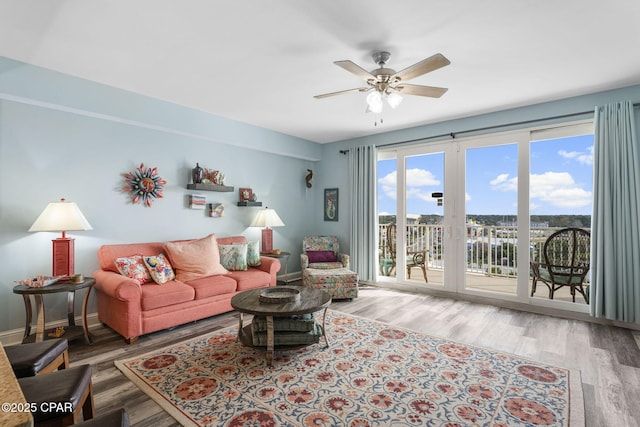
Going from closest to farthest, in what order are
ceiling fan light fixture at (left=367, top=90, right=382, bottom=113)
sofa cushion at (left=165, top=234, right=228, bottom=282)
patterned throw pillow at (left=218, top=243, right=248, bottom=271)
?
ceiling fan light fixture at (left=367, top=90, right=382, bottom=113) → sofa cushion at (left=165, top=234, right=228, bottom=282) → patterned throw pillow at (left=218, top=243, right=248, bottom=271)

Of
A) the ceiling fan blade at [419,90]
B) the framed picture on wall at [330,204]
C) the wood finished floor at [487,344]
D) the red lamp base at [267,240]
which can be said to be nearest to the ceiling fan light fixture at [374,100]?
the ceiling fan blade at [419,90]

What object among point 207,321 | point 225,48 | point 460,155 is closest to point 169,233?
point 207,321

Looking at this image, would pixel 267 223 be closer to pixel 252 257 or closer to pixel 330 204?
pixel 252 257

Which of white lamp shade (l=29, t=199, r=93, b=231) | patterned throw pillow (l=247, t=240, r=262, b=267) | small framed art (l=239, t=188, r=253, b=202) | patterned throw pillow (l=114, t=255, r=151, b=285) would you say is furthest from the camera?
small framed art (l=239, t=188, r=253, b=202)

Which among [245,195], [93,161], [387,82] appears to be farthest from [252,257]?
[387,82]

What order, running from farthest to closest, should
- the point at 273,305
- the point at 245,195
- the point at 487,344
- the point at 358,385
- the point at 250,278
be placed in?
the point at 245,195 < the point at 250,278 < the point at 487,344 < the point at 273,305 < the point at 358,385

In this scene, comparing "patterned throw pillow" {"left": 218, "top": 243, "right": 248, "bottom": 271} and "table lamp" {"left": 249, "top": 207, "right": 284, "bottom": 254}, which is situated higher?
"table lamp" {"left": 249, "top": 207, "right": 284, "bottom": 254}

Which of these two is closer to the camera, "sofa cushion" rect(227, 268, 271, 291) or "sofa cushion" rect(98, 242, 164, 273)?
"sofa cushion" rect(98, 242, 164, 273)

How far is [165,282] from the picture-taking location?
3.58m

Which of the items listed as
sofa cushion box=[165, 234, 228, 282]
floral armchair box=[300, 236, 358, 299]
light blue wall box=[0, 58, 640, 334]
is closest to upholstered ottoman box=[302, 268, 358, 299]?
floral armchair box=[300, 236, 358, 299]

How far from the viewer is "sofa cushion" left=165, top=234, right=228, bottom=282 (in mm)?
3885

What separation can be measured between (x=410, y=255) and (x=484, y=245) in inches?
48.7

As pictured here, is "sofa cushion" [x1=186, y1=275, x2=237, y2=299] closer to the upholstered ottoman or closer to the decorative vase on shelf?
the upholstered ottoman

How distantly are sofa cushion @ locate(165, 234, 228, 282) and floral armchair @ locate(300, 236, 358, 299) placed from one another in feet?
4.52
